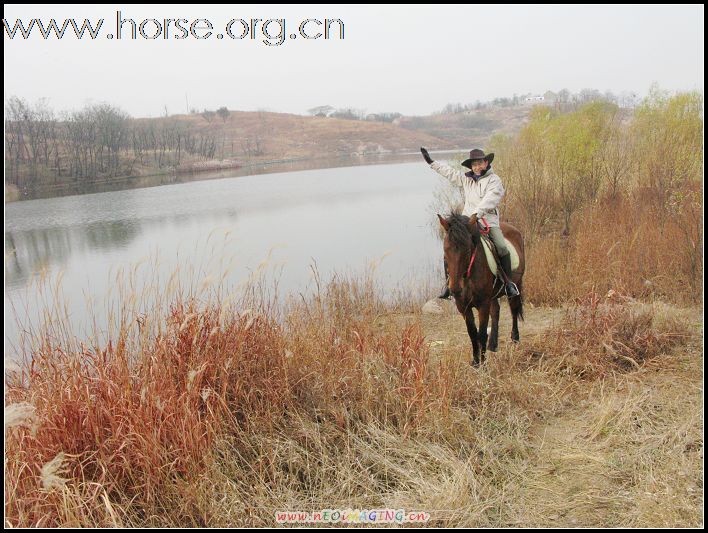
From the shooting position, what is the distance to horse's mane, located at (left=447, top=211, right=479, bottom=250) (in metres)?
4.67

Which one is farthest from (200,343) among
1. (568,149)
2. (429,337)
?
(568,149)

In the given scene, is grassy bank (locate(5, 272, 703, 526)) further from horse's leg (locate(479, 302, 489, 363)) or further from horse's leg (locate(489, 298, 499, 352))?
horse's leg (locate(489, 298, 499, 352))

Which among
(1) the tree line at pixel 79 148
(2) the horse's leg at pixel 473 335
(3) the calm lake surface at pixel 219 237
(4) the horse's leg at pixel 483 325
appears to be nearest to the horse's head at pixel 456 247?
(2) the horse's leg at pixel 473 335

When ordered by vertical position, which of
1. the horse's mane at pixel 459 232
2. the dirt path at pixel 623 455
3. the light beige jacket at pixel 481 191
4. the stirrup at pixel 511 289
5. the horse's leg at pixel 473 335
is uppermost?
the light beige jacket at pixel 481 191

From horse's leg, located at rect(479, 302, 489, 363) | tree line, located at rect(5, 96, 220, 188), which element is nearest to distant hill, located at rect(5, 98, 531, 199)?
tree line, located at rect(5, 96, 220, 188)

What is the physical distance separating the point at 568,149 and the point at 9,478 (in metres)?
11.8

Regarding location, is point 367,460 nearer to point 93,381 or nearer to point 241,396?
point 241,396

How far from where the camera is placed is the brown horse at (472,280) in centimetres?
468

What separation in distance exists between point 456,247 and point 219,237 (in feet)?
32.1

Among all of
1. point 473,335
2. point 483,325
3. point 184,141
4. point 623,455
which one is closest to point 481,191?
point 483,325

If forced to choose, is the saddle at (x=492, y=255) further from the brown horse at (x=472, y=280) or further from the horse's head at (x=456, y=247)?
the horse's head at (x=456, y=247)

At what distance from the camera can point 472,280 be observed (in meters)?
5.17

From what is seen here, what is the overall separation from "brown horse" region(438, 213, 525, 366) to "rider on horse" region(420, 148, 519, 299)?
8.9 inches

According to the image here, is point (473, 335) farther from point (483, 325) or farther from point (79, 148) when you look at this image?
point (79, 148)
